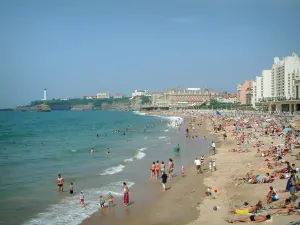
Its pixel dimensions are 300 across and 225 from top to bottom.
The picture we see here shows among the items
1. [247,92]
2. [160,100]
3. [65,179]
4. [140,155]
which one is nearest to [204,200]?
[65,179]

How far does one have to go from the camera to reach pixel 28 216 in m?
11.9

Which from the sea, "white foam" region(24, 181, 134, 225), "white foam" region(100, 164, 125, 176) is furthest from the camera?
"white foam" region(100, 164, 125, 176)

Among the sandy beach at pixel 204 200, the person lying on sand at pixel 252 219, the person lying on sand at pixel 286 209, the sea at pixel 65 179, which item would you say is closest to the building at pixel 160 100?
the sea at pixel 65 179

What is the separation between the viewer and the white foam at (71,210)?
1123 centimetres

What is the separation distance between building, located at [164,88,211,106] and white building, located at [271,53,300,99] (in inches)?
3333

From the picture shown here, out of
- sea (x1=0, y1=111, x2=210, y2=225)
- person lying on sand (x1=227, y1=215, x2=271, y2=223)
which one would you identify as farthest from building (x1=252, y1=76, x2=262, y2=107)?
person lying on sand (x1=227, y1=215, x2=271, y2=223)

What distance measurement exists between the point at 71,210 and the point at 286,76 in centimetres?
8707

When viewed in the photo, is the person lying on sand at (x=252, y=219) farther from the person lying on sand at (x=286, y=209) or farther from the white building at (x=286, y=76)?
the white building at (x=286, y=76)

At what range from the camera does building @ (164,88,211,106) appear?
601ft

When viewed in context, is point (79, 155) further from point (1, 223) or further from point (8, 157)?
point (1, 223)

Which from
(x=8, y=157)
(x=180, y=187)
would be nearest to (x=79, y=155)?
(x=8, y=157)

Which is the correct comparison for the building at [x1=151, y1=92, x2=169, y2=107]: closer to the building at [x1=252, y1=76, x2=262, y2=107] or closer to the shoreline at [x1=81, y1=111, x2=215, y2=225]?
the building at [x1=252, y1=76, x2=262, y2=107]

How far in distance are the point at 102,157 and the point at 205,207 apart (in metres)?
15.7

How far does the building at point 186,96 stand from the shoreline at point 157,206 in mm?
164130
